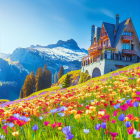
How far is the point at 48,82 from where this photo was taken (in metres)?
78.9

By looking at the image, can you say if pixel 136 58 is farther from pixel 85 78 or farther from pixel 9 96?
pixel 9 96

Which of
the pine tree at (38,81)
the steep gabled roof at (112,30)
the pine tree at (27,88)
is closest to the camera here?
the steep gabled roof at (112,30)

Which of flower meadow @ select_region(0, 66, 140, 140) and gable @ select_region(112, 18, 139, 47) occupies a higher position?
gable @ select_region(112, 18, 139, 47)

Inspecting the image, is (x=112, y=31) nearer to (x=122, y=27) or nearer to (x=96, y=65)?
(x=122, y=27)

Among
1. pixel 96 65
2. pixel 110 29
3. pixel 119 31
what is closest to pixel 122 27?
pixel 119 31

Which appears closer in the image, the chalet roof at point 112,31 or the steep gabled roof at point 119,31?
the steep gabled roof at point 119,31

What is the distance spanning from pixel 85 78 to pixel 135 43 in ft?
59.4

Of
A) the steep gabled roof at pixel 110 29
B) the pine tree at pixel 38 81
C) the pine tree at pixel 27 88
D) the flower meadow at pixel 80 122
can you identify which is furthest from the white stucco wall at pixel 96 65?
the pine tree at pixel 27 88

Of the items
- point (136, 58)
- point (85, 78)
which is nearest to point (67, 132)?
point (85, 78)

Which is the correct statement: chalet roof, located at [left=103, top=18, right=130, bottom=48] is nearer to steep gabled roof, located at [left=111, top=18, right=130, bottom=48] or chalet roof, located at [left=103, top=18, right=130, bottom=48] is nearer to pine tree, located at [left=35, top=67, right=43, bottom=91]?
steep gabled roof, located at [left=111, top=18, right=130, bottom=48]

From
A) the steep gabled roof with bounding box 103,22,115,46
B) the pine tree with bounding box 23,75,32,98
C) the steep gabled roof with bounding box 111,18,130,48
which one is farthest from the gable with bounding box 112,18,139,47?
the pine tree with bounding box 23,75,32,98

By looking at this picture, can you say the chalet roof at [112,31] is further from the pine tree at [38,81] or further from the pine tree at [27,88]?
the pine tree at [27,88]

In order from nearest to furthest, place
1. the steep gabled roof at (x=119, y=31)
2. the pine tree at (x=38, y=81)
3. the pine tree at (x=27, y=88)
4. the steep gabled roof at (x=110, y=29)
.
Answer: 1. the steep gabled roof at (x=119, y=31)
2. the steep gabled roof at (x=110, y=29)
3. the pine tree at (x=27, y=88)
4. the pine tree at (x=38, y=81)

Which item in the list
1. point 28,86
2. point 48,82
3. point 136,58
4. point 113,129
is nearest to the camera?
point 113,129
